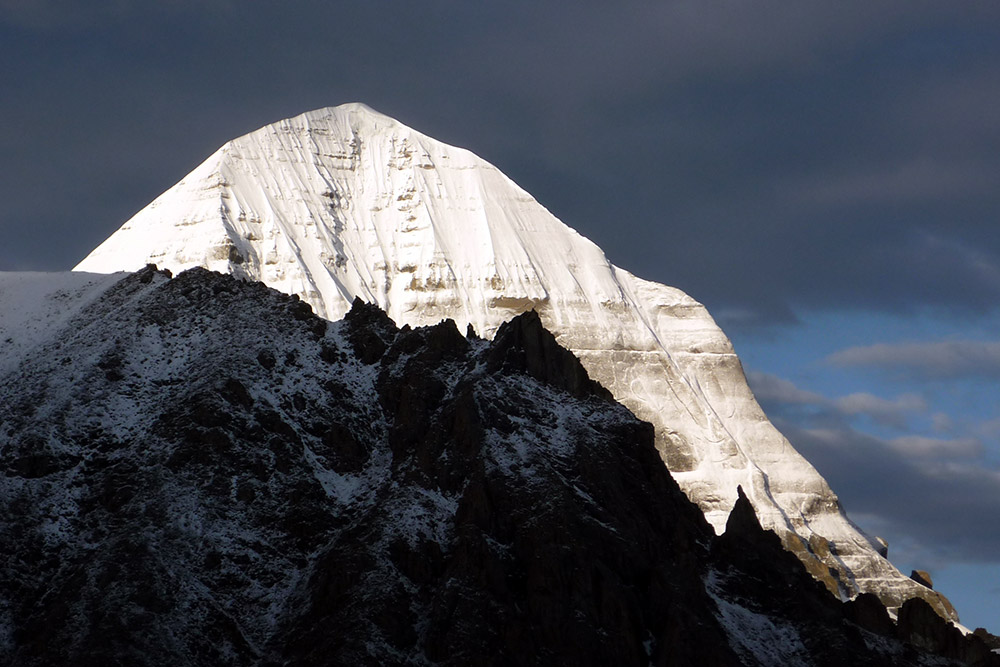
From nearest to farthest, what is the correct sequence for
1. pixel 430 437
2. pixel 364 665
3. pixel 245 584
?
pixel 364 665 < pixel 245 584 < pixel 430 437

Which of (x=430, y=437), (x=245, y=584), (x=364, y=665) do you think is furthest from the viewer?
(x=430, y=437)

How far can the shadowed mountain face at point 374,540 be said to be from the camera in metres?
171

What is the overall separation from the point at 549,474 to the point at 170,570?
3341 centimetres

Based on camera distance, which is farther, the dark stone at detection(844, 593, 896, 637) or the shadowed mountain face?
the dark stone at detection(844, 593, 896, 637)

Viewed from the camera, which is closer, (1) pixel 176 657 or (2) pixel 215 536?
(1) pixel 176 657

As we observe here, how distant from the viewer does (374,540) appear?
179250mm

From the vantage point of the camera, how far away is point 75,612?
170 metres

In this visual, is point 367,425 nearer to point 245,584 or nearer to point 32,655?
point 245,584

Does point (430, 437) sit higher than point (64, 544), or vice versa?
point (430, 437)

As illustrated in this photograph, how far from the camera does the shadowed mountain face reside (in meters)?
171

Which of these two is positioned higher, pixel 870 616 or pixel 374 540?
pixel 870 616

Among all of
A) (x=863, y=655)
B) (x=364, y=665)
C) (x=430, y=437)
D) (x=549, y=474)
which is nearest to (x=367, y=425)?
(x=430, y=437)

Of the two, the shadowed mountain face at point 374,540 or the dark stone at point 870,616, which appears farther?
the dark stone at point 870,616

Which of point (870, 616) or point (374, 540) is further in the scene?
point (870, 616)
